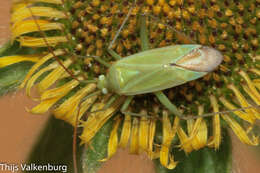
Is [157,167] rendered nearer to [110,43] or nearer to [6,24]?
[110,43]

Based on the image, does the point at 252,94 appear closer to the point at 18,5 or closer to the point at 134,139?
the point at 134,139

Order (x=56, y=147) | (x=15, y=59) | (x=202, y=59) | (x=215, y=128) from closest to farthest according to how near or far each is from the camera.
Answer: (x=202, y=59)
(x=215, y=128)
(x=15, y=59)
(x=56, y=147)

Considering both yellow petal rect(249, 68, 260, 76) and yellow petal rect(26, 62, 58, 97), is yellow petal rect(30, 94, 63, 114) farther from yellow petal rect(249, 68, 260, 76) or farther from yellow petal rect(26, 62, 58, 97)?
yellow petal rect(249, 68, 260, 76)

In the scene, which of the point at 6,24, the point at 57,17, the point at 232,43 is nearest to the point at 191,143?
the point at 232,43

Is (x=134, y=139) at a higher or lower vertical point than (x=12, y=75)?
lower

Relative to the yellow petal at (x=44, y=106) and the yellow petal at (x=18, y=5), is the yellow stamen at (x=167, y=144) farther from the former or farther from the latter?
the yellow petal at (x=18, y=5)

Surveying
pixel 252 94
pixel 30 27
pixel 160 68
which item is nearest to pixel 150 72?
pixel 160 68
